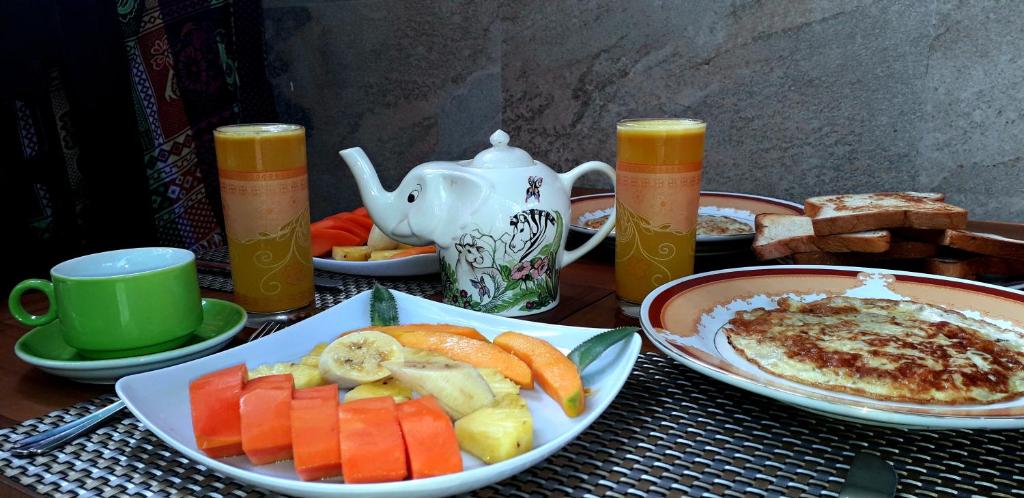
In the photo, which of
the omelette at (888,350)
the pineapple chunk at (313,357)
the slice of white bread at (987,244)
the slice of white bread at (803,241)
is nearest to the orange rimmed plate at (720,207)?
the slice of white bread at (803,241)

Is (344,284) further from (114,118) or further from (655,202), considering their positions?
(114,118)

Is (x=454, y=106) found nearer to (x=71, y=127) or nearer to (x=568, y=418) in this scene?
(x=71, y=127)

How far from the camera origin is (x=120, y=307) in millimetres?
821

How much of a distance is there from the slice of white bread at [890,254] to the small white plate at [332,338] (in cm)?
63

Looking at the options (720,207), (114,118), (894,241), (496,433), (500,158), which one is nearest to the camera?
(496,433)

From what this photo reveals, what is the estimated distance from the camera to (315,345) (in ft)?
2.94

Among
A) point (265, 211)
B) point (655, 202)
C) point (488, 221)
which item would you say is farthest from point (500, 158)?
point (265, 211)

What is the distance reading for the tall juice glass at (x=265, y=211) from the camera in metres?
1.03

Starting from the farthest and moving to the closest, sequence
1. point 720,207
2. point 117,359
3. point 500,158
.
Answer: point 720,207
point 500,158
point 117,359

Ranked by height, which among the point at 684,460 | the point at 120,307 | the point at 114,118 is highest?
the point at 114,118

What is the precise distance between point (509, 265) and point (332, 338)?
0.27m

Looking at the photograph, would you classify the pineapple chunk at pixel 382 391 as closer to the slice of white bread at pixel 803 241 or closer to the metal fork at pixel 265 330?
the metal fork at pixel 265 330

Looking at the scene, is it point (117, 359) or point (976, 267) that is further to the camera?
point (976, 267)

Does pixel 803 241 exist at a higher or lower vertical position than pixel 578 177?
lower
